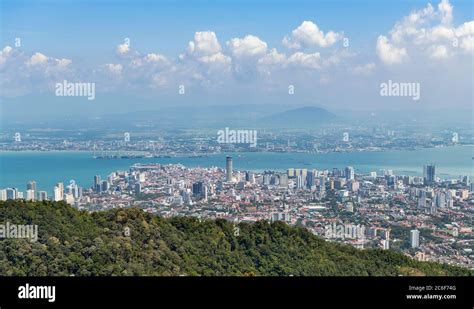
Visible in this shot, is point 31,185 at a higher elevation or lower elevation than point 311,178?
lower

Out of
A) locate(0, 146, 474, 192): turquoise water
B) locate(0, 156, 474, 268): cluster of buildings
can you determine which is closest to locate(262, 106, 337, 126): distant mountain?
locate(0, 146, 474, 192): turquoise water

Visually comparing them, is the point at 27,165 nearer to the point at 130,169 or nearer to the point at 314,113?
the point at 130,169

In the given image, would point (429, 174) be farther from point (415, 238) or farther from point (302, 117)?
point (302, 117)

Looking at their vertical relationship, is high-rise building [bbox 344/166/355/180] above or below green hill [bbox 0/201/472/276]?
above

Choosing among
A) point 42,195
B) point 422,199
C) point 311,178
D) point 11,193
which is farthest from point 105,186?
point 422,199

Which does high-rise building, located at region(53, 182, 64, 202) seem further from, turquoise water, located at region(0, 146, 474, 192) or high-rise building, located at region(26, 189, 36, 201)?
high-rise building, located at region(26, 189, 36, 201)

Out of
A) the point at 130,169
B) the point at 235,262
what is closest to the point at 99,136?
the point at 130,169
